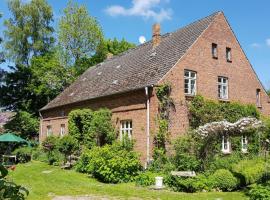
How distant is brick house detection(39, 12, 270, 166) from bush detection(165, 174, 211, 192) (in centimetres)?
486

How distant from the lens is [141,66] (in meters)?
24.7

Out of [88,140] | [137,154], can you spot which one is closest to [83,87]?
[88,140]

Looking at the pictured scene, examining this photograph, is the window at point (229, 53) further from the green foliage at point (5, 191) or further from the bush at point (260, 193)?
the green foliage at point (5, 191)

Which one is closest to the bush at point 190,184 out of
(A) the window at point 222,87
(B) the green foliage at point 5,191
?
(A) the window at point 222,87

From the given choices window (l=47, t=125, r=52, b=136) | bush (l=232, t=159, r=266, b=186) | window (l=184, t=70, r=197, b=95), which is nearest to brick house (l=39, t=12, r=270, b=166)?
window (l=184, t=70, r=197, b=95)

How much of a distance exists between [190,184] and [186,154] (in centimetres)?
324

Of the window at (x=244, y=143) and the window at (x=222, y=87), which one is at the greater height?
the window at (x=222, y=87)

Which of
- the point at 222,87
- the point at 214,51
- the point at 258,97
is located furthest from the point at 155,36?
the point at 258,97

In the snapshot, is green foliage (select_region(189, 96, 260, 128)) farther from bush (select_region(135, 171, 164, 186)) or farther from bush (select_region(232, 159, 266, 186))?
bush (select_region(135, 171, 164, 186))

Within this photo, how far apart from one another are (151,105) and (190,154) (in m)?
3.67

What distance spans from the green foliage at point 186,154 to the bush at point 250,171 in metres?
1.89

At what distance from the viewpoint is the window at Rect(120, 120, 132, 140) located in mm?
22611

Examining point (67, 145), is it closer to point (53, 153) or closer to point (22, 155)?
point (53, 153)

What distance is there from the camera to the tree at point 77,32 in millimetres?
47250
